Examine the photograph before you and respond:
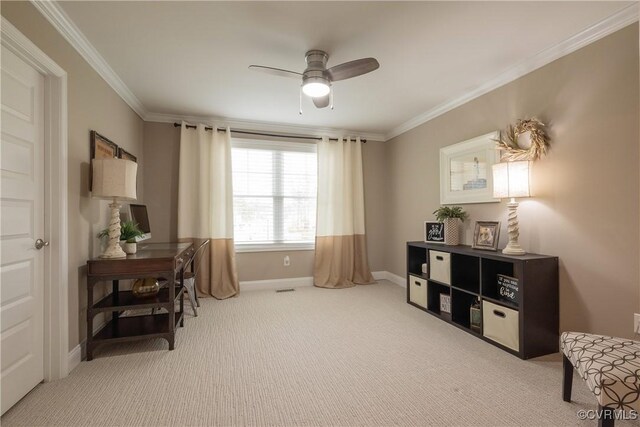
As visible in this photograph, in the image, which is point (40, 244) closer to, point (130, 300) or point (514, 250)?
point (130, 300)

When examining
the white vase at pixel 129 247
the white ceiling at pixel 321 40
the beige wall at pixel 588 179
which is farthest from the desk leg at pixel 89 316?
the beige wall at pixel 588 179

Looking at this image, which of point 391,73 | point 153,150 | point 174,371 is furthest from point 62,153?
point 391,73

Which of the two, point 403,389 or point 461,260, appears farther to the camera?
point 461,260

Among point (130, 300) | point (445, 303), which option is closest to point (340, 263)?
point (445, 303)

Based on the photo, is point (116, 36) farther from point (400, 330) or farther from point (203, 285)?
point (400, 330)

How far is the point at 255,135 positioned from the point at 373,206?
87.4 inches

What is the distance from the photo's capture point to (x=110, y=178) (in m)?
2.24

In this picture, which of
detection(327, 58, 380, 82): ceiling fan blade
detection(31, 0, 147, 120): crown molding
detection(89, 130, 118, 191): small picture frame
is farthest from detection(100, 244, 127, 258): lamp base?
detection(327, 58, 380, 82): ceiling fan blade

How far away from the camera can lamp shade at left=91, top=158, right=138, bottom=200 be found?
2234 millimetres

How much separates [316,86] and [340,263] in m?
2.84

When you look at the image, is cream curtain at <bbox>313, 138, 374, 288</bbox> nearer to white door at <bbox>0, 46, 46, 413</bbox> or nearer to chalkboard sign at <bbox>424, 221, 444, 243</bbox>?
chalkboard sign at <bbox>424, 221, 444, 243</bbox>

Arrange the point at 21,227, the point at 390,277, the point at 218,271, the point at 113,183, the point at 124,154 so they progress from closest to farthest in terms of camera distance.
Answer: the point at 21,227, the point at 113,183, the point at 124,154, the point at 218,271, the point at 390,277

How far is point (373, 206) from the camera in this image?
4.91m

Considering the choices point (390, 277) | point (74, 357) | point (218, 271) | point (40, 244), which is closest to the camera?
point (40, 244)
